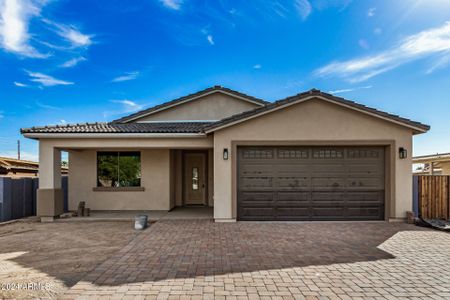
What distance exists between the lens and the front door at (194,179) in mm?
13484

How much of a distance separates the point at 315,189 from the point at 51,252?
8276 mm

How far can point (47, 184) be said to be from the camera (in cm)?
991

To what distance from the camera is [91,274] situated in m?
4.71

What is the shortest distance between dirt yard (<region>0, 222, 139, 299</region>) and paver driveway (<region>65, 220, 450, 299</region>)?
0.51 meters

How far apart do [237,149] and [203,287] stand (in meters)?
5.85

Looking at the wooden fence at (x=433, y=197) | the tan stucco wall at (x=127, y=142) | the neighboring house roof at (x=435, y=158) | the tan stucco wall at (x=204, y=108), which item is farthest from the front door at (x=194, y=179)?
the neighboring house roof at (x=435, y=158)

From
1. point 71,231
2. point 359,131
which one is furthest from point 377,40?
point 71,231

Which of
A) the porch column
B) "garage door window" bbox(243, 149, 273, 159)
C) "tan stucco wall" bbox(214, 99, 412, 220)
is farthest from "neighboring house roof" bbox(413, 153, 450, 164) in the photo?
the porch column

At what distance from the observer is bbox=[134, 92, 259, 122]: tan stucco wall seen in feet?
46.5

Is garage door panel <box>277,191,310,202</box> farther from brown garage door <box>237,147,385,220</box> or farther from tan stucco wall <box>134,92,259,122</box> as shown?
tan stucco wall <box>134,92,259,122</box>

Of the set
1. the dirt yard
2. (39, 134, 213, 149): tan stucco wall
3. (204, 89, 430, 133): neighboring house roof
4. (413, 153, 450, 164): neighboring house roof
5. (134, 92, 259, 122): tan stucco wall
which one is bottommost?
the dirt yard

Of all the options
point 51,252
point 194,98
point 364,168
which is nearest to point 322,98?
point 364,168

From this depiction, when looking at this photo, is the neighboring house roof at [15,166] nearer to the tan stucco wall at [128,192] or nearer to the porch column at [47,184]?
the tan stucco wall at [128,192]

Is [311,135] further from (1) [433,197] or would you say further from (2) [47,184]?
(2) [47,184]
